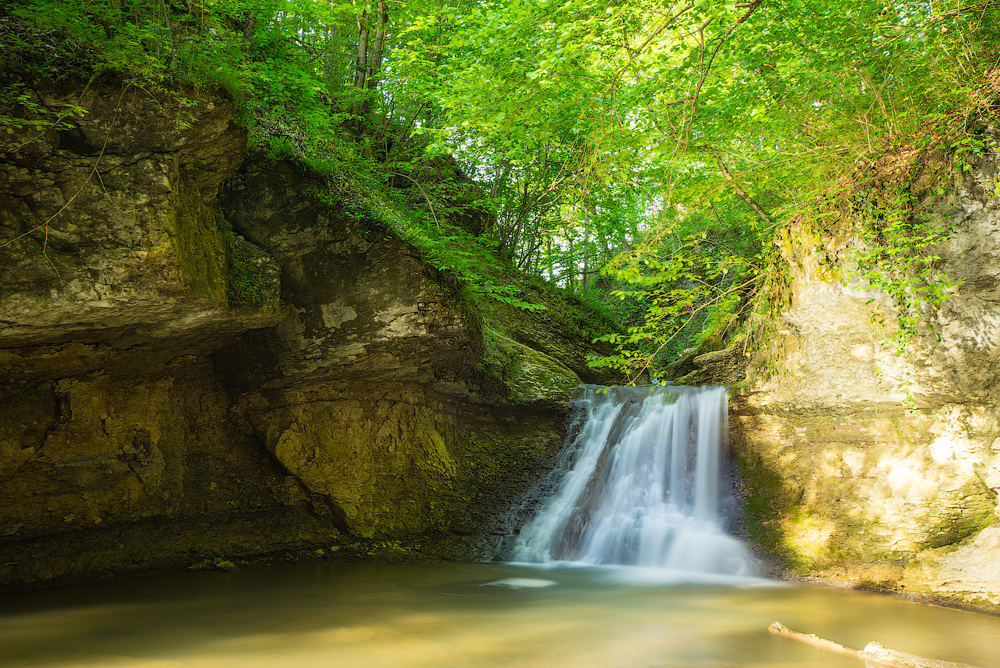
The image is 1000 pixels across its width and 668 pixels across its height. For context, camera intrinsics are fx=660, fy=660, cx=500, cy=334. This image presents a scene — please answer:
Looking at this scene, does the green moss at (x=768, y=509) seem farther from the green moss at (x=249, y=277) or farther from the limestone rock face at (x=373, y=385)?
the green moss at (x=249, y=277)

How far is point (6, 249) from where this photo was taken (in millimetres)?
5441

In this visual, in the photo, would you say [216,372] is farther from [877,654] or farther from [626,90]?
[877,654]

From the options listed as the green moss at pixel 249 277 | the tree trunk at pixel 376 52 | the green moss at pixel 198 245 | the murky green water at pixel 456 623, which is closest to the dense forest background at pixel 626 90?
the tree trunk at pixel 376 52

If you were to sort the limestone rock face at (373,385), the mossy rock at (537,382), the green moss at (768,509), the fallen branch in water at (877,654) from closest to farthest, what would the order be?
the fallen branch in water at (877,654) → the green moss at (768,509) → the limestone rock face at (373,385) → the mossy rock at (537,382)

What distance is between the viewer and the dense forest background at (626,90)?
589 cm

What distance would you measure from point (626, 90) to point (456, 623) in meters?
6.88

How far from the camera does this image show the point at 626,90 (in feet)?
29.0

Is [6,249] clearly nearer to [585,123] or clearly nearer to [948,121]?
[585,123]

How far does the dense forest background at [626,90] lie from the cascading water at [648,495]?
1413 mm

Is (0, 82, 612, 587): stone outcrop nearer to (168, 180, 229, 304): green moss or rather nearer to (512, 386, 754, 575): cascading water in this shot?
(168, 180, 229, 304): green moss

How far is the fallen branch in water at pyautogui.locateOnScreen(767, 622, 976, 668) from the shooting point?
423 centimetres

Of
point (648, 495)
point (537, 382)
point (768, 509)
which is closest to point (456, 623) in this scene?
point (648, 495)

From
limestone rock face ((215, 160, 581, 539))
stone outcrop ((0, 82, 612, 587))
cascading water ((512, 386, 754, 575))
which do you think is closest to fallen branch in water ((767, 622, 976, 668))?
cascading water ((512, 386, 754, 575))

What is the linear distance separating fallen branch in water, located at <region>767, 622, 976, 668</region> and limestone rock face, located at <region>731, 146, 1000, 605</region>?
2024 millimetres
